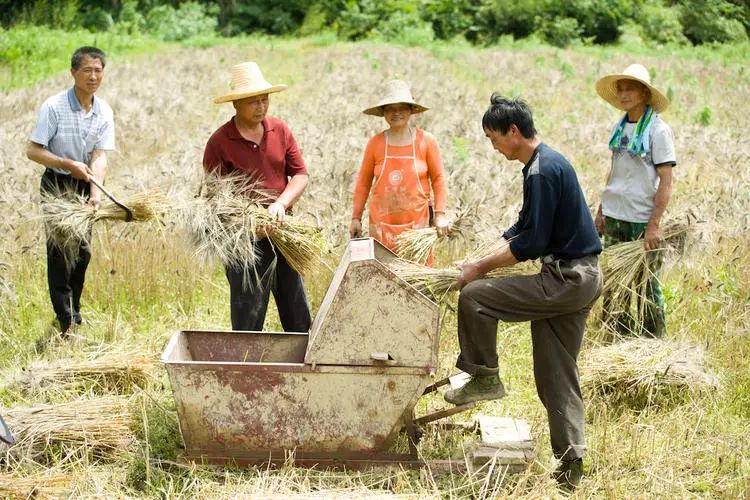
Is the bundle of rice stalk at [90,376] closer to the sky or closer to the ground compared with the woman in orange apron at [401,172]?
closer to the ground

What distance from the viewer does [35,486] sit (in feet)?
12.6

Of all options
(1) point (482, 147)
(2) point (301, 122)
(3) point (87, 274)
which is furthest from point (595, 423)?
(2) point (301, 122)

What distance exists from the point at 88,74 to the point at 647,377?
13.0 feet

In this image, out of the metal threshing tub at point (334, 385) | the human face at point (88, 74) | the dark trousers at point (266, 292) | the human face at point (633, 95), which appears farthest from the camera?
the human face at point (88, 74)

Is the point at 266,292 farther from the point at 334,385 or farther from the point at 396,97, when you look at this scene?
the point at 396,97

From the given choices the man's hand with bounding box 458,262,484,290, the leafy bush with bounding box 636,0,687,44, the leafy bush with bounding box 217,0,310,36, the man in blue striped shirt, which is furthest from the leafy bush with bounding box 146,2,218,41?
the man's hand with bounding box 458,262,484,290

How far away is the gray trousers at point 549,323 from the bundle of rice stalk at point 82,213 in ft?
7.30

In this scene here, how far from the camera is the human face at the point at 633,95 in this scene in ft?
17.1

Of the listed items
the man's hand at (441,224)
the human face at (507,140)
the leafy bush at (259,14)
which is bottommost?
the leafy bush at (259,14)

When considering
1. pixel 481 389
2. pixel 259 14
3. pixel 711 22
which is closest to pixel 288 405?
pixel 481 389

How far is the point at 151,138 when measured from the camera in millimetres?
11445

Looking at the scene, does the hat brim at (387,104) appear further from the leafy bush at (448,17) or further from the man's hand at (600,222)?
the leafy bush at (448,17)

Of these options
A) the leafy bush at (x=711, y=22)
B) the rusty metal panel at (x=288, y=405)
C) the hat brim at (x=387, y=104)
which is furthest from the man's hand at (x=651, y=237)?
the leafy bush at (x=711, y=22)

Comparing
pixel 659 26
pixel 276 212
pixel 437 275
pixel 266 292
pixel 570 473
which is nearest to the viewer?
pixel 570 473
